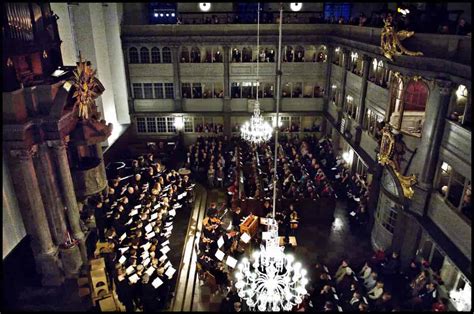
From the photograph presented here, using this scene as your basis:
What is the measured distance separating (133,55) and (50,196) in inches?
617

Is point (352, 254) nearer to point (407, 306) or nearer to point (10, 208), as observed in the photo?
point (407, 306)

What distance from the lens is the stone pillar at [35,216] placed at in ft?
38.2

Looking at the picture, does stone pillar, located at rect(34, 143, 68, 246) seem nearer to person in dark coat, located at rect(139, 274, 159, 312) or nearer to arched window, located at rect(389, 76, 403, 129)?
person in dark coat, located at rect(139, 274, 159, 312)

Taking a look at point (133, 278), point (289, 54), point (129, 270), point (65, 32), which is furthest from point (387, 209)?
point (65, 32)

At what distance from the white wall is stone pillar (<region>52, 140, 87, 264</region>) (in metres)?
1.57

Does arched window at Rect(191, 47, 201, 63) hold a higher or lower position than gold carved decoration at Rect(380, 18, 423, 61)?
lower

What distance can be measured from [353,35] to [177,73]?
1257 cm

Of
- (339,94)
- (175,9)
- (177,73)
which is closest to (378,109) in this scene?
(339,94)

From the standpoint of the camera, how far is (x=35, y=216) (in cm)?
1229

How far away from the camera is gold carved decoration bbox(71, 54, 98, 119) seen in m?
13.0

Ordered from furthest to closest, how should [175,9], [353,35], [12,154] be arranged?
[175,9], [353,35], [12,154]

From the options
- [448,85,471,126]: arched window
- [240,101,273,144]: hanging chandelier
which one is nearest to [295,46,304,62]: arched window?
[240,101,273,144]: hanging chandelier

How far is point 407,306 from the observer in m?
11.7

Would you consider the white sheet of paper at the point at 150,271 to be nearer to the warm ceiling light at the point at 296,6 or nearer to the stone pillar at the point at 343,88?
the stone pillar at the point at 343,88
